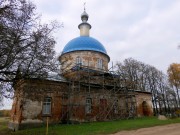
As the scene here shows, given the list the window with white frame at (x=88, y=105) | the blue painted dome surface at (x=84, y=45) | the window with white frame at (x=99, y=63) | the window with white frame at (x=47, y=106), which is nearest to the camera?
the window with white frame at (x=47, y=106)

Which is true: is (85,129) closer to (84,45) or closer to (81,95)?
(81,95)

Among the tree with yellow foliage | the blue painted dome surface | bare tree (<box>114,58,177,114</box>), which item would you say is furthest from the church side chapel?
the tree with yellow foliage

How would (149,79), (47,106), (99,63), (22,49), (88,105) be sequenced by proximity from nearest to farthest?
(22,49) → (47,106) → (88,105) → (99,63) → (149,79)

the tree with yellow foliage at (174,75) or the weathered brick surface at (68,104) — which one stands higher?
the tree with yellow foliage at (174,75)

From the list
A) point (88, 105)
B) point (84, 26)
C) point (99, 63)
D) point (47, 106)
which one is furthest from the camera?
point (84, 26)

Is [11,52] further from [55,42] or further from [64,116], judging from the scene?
[64,116]

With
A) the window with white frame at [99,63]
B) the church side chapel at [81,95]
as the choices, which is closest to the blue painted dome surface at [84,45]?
the church side chapel at [81,95]

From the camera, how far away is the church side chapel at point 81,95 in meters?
16.2

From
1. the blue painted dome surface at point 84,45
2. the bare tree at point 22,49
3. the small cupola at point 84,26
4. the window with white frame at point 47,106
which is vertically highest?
the small cupola at point 84,26

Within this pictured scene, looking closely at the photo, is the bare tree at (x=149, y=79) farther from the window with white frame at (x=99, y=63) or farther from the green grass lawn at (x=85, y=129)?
the green grass lawn at (x=85, y=129)

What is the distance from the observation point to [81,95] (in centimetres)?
2047

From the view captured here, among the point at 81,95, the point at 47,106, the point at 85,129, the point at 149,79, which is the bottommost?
the point at 85,129

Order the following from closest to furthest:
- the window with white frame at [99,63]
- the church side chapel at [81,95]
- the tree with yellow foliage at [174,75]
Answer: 1. the church side chapel at [81,95]
2. the window with white frame at [99,63]
3. the tree with yellow foliage at [174,75]

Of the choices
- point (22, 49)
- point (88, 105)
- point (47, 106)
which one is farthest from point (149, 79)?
point (22, 49)
